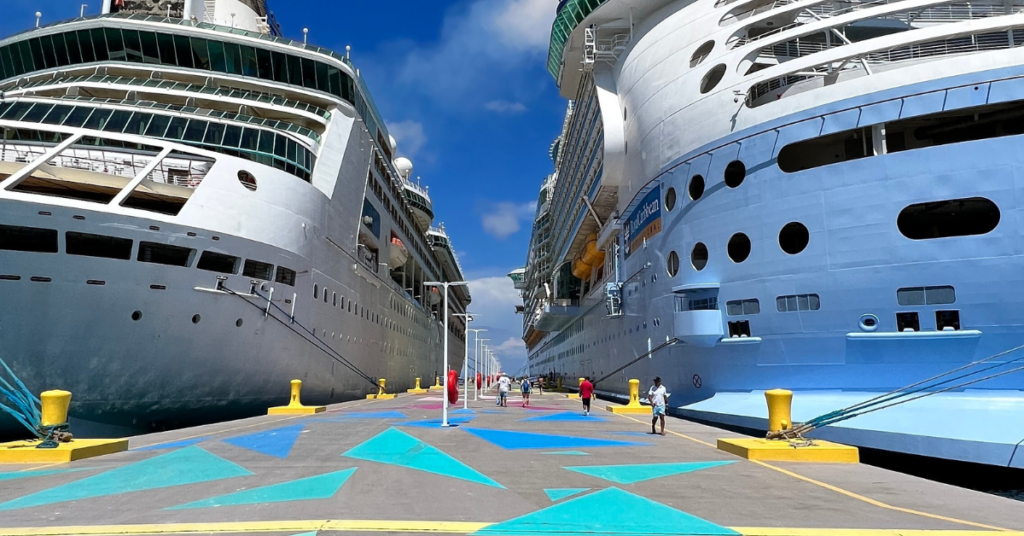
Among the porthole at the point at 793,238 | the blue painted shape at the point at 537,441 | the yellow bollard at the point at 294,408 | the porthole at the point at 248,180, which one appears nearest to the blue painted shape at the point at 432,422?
the blue painted shape at the point at 537,441

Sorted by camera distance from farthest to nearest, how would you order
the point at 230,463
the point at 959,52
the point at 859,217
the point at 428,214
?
the point at 428,214
the point at 959,52
the point at 859,217
the point at 230,463

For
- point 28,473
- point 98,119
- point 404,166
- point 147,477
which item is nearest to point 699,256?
point 147,477

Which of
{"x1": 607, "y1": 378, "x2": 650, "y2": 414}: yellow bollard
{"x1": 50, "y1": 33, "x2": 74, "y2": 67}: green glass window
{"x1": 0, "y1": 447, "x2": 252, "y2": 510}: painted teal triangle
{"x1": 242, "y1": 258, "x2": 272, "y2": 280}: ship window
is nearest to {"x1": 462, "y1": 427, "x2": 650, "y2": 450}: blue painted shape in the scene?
{"x1": 0, "y1": 447, "x2": 252, "y2": 510}: painted teal triangle

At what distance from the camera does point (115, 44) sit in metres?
24.4

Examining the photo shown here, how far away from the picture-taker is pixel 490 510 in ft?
22.4

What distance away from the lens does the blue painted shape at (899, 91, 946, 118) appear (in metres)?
13.6

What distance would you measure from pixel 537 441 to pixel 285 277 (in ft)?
35.0

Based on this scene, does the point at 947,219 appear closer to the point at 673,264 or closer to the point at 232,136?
the point at 673,264

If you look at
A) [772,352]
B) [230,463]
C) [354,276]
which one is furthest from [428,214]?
[230,463]

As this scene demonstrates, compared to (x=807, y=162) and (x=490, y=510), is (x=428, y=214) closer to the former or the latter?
(x=807, y=162)

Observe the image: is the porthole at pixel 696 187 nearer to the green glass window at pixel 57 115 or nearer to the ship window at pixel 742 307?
the ship window at pixel 742 307

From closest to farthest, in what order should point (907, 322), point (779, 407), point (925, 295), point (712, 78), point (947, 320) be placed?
point (779, 407) → point (947, 320) → point (925, 295) → point (907, 322) → point (712, 78)

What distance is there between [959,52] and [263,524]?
1797 cm

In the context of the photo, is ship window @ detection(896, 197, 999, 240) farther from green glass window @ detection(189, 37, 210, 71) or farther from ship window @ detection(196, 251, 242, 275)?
green glass window @ detection(189, 37, 210, 71)
